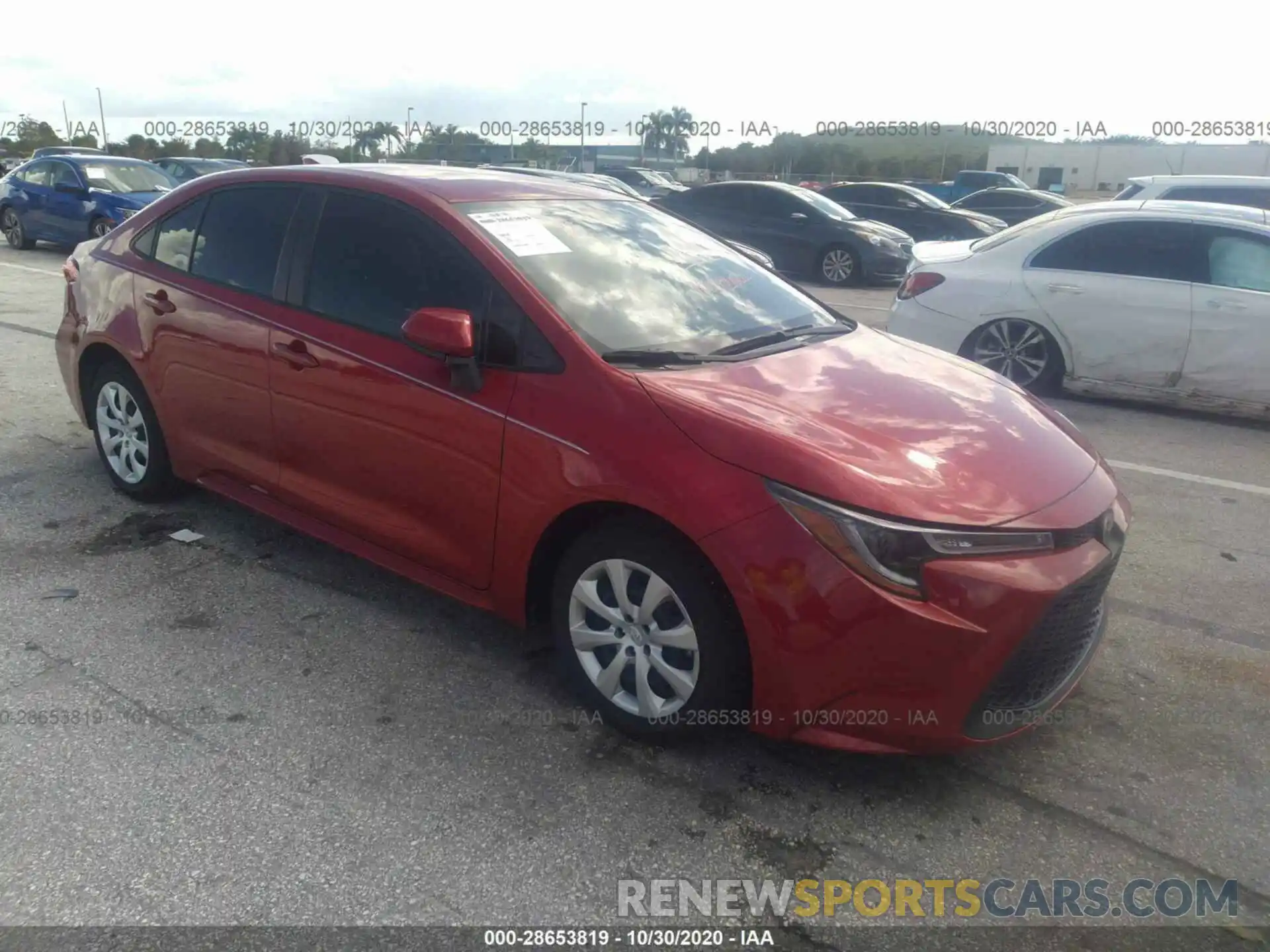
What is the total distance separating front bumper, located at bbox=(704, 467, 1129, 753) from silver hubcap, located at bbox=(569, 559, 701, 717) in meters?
0.23

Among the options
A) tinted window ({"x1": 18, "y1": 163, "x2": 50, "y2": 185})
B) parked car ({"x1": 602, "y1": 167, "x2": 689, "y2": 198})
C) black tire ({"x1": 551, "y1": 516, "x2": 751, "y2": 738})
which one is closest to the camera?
black tire ({"x1": 551, "y1": 516, "x2": 751, "y2": 738})

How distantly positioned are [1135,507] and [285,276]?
13.9ft

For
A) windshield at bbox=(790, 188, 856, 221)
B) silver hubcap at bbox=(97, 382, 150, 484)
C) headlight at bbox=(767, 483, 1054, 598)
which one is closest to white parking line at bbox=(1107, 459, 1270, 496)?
headlight at bbox=(767, 483, 1054, 598)

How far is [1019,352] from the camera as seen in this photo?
299 inches

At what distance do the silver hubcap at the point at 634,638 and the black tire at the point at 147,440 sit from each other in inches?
100

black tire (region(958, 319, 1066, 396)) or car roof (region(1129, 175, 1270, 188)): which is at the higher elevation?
car roof (region(1129, 175, 1270, 188))

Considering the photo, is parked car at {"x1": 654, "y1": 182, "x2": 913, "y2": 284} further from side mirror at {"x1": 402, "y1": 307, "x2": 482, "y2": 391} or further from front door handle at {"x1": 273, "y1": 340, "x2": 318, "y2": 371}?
side mirror at {"x1": 402, "y1": 307, "x2": 482, "y2": 391}

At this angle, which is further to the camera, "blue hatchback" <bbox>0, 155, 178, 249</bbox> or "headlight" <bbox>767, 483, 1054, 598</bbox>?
"blue hatchback" <bbox>0, 155, 178, 249</bbox>

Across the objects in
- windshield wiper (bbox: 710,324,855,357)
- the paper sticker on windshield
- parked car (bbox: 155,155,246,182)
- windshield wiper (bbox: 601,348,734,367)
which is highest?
the paper sticker on windshield

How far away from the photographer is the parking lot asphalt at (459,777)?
8.35 ft

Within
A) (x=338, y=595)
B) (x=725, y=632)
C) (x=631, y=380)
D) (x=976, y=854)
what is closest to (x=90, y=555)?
(x=338, y=595)

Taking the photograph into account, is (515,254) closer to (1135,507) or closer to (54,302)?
(1135,507)

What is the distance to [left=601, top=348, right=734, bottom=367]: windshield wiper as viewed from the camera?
321 cm

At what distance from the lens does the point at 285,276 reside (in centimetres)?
397
